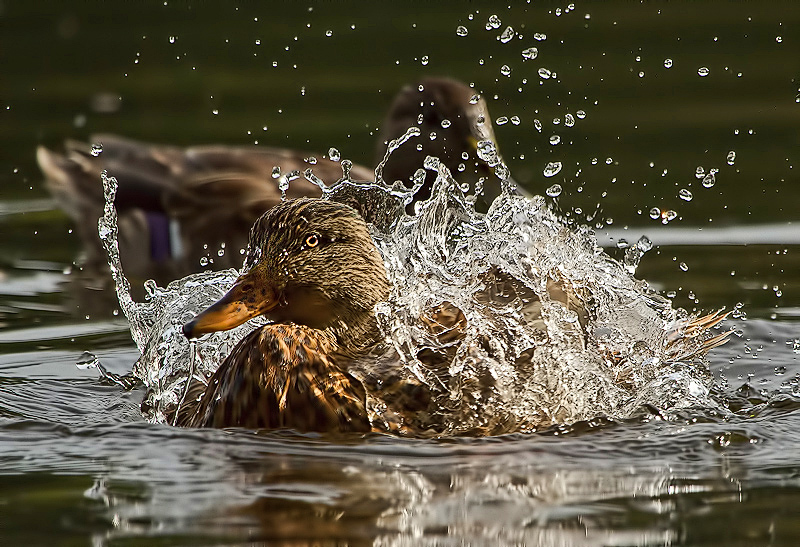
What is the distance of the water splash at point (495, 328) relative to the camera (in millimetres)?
5977

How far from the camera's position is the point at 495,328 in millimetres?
6125

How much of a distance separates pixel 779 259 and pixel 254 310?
4.15 metres

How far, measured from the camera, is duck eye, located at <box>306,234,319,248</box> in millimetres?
6145

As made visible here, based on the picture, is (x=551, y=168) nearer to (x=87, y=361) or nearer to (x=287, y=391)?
(x=87, y=361)

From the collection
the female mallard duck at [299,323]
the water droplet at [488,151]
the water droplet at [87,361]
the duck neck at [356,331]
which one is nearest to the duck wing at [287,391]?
the female mallard duck at [299,323]

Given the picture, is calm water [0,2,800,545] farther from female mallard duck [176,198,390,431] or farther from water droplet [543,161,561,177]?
water droplet [543,161,561,177]

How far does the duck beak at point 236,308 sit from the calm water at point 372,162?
16.6 inches

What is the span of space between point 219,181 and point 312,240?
3.72m

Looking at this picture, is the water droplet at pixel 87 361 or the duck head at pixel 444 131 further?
the duck head at pixel 444 131

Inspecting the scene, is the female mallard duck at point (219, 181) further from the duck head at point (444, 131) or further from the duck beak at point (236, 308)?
the duck beak at point (236, 308)

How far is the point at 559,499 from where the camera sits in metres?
4.96

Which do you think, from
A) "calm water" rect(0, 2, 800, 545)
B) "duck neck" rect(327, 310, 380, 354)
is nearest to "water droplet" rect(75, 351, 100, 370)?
"calm water" rect(0, 2, 800, 545)

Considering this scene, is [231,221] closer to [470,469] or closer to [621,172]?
[621,172]

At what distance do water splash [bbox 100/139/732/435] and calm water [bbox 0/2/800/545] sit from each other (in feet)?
0.57
